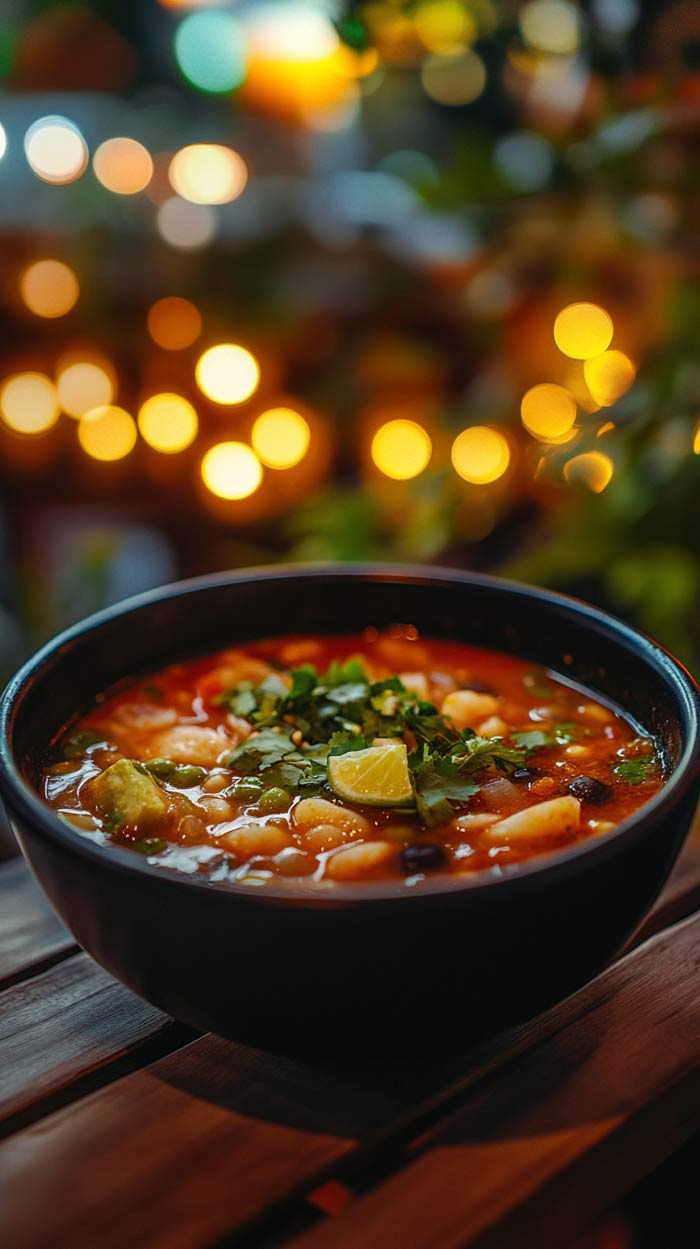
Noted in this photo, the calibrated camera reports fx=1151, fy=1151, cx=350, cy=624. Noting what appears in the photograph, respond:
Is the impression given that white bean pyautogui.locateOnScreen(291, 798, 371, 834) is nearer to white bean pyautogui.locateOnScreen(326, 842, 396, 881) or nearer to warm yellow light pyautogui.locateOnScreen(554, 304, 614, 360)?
white bean pyautogui.locateOnScreen(326, 842, 396, 881)

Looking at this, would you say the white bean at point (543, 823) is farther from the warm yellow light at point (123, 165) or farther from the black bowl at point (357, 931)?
the warm yellow light at point (123, 165)

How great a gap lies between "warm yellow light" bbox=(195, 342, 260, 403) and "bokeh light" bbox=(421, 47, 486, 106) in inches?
47.2

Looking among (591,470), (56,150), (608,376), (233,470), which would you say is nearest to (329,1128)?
(591,470)

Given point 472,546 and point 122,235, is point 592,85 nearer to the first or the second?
point 472,546

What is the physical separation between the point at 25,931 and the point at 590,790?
62 centimetres

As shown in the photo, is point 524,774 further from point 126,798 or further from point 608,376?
point 608,376

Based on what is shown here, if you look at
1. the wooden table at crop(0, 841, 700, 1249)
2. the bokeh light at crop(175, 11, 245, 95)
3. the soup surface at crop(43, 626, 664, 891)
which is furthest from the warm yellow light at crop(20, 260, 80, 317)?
the wooden table at crop(0, 841, 700, 1249)

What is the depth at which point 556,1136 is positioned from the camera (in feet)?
3.11

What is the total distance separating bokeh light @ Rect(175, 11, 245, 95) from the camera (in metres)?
4.27

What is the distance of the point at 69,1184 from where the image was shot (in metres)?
0.91

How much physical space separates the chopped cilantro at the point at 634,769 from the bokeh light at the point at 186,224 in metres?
3.41

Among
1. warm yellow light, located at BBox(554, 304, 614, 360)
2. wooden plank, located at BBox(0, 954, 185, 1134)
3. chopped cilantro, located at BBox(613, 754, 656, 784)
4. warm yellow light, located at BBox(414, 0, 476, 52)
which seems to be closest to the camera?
wooden plank, located at BBox(0, 954, 185, 1134)

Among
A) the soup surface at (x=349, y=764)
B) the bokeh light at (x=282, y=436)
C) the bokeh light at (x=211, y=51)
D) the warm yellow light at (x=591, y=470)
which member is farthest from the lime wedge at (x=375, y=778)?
the bokeh light at (x=211, y=51)

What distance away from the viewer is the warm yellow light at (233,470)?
14.3 ft
